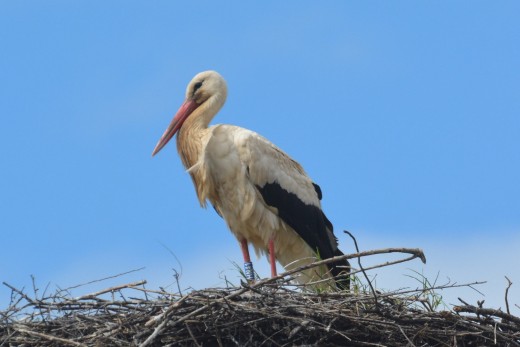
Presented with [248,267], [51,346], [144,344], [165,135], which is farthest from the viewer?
[165,135]

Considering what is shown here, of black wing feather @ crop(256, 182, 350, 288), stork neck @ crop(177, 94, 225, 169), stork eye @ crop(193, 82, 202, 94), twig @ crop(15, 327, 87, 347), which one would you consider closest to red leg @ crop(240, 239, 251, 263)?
black wing feather @ crop(256, 182, 350, 288)

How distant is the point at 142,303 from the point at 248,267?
6.57ft

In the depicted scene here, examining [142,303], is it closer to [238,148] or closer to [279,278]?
[279,278]

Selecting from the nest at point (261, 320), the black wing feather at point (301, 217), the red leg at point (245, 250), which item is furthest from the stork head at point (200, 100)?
the nest at point (261, 320)

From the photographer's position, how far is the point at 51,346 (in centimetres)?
639

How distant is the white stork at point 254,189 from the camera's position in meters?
8.53

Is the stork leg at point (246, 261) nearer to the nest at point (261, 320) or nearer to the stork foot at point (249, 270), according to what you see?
the stork foot at point (249, 270)

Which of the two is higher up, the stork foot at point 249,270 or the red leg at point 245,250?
the red leg at point 245,250

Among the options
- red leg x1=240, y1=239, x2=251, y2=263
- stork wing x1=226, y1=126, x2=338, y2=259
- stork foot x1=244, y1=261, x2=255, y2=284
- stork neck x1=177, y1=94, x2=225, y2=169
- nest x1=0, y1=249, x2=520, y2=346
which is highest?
stork neck x1=177, y1=94, x2=225, y2=169

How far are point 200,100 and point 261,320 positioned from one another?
2.98 meters

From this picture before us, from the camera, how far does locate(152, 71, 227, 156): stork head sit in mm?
8914

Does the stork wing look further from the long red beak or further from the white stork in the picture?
the long red beak

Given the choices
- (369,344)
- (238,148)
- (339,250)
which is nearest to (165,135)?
(238,148)

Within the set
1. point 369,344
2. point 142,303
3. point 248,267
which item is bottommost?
point 369,344
